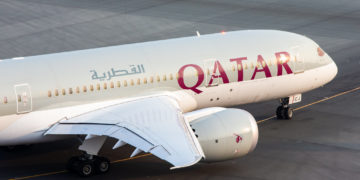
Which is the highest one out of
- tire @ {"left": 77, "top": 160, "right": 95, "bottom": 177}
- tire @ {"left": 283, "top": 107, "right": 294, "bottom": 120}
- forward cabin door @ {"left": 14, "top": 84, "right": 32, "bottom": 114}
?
forward cabin door @ {"left": 14, "top": 84, "right": 32, "bottom": 114}

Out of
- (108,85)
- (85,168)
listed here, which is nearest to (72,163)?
(85,168)

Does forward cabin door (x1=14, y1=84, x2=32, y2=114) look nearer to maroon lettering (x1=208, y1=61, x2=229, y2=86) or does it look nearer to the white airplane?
the white airplane

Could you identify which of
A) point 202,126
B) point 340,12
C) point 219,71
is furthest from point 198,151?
point 340,12

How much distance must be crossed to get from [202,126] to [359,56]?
1006 inches

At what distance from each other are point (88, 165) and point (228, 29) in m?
29.5

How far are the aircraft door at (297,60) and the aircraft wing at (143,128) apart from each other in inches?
287

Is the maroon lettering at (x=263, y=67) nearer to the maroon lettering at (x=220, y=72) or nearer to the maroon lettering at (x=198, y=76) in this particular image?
the maroon lettering at (x=220, y=72)

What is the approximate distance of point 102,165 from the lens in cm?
3033

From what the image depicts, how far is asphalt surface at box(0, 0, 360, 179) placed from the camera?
101 ft

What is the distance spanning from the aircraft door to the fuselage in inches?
2.0

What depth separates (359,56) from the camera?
50.4m

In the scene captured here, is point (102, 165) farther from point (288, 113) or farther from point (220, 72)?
point (288, 113)

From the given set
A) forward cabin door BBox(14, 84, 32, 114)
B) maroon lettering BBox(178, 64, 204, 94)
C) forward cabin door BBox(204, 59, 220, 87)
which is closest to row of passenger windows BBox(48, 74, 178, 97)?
maroon lettering BBox(178, 64, 204, 94)

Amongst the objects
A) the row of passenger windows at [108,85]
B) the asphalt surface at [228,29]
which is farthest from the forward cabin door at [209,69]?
the asphalt surface at [228,29]
